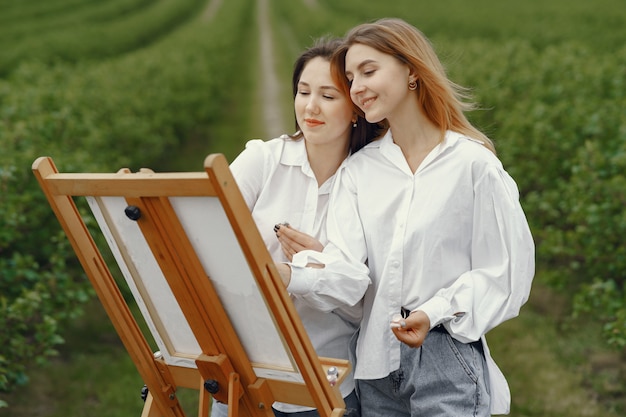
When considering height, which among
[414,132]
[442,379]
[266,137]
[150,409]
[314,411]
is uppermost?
[414,132]

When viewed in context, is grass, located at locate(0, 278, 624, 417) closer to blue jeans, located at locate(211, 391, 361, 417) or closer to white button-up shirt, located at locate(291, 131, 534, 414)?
blue jeans, located at locate(211, 391, 361, 417)

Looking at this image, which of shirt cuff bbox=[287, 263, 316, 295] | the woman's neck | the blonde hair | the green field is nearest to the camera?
shirt cuff bbox=[287, 263, 316, 295]

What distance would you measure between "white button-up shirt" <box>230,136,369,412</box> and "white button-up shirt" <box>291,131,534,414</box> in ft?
0.32

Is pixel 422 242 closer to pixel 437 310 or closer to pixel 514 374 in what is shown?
pixel 437 310

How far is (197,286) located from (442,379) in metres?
0.78

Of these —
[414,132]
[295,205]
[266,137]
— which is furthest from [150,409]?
[266,137]

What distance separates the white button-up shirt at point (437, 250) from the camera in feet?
7.87

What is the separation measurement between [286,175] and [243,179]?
14cm

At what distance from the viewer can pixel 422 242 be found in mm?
2438

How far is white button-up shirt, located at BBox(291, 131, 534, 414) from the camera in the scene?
2.40 metres

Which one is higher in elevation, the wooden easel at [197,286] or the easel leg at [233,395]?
the wooden easel at [197,286]

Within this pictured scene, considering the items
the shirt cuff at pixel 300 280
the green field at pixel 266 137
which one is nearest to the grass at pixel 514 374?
the green field at pixel 266 137

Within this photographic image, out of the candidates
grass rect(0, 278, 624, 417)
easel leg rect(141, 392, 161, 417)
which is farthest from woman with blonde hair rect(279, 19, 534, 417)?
grass rect(0, 278, 624, 417)

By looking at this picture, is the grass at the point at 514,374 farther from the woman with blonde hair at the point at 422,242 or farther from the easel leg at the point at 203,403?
the easel leg at the point at 203,403
